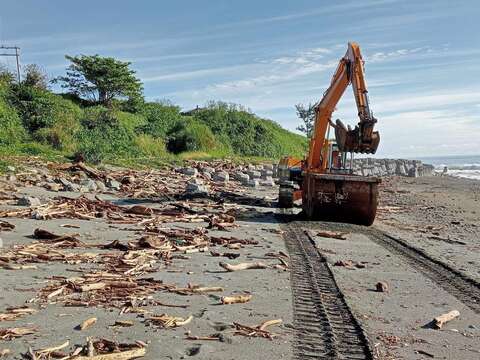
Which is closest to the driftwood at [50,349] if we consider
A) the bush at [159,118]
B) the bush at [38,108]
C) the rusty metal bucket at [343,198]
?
the rusty metal bucket at [343,198]

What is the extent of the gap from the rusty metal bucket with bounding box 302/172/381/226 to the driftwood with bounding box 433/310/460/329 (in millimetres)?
8702

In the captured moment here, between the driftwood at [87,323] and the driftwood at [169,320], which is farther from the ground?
the driftwood at [87,323]

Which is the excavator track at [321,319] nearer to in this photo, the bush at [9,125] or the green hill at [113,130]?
the green hill at [113,130]

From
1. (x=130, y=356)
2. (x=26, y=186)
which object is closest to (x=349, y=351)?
(x=130, y=356)

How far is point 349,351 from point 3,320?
3.60 meters

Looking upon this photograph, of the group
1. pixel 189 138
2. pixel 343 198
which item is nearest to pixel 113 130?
pixel 189 138

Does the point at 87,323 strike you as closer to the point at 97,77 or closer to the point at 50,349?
the point at 50,349

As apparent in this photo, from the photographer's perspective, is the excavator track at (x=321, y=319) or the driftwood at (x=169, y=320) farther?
the driftwood at (x=169, y=320)

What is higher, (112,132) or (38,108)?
(38,108)

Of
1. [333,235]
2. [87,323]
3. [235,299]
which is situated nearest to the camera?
[87,323]

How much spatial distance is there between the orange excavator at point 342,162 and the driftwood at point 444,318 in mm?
8760

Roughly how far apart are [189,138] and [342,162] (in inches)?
931

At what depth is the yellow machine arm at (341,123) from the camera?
15719 mm

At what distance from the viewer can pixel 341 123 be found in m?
17.5
